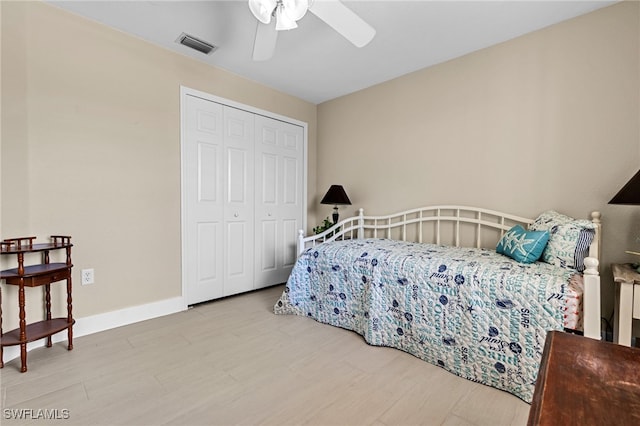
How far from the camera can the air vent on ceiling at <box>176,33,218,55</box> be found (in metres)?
2.38

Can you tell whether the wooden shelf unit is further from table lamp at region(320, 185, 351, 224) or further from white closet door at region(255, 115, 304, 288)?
table lamp at region(320, 185, 351, 224)

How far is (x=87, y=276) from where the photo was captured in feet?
7.22

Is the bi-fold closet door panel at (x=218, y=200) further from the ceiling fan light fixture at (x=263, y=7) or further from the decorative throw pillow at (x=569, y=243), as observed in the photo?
the decorative throw pillow at (x=569, y=243)

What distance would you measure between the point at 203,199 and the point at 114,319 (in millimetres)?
1231

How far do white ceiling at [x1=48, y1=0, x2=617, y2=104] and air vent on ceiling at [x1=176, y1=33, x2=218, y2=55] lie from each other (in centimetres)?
6

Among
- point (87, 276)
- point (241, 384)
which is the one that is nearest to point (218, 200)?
point (87, 276)

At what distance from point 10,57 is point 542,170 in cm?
380

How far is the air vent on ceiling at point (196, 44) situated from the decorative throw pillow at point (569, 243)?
2.97 m

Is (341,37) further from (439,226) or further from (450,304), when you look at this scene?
(450,304)

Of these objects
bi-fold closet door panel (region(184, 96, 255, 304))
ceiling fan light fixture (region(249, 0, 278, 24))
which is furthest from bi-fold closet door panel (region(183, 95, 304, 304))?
ceiling fan light fixture (region(249, 0, 278, 24))

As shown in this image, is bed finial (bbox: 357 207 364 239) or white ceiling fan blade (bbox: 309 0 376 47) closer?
white ceiling fan blade (bbox: 309 0 376 47)

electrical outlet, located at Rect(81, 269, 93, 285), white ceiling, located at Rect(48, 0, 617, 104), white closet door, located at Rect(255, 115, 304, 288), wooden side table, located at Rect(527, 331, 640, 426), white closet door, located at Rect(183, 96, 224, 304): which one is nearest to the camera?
wooden side table, located at Rect(527, 331, 640, 426)

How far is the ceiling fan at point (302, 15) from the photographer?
154 cm

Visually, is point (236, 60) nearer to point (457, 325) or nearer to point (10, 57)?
point (10, 57)
